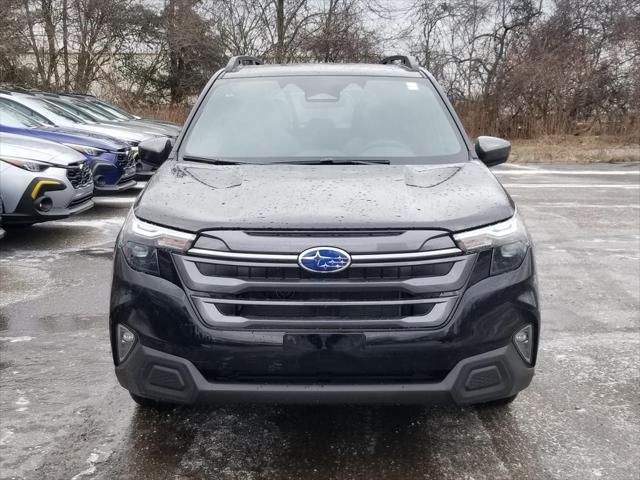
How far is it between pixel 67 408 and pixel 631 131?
785 inches

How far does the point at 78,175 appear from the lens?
7.99 meters

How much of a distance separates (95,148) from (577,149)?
1344 centimetres

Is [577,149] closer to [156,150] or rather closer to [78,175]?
[78,175]

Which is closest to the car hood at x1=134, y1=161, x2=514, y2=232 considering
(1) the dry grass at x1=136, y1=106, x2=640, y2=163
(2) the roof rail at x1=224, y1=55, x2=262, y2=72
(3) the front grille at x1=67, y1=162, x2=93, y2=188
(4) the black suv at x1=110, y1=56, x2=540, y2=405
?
(4) the black suv at x1=110, y1=56, x2=540, y2=405

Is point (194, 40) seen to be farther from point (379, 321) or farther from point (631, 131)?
point (379, 321)

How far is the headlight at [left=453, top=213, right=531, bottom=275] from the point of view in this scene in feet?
9.39

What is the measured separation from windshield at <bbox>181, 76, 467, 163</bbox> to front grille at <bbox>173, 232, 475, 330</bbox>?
117 centimetres

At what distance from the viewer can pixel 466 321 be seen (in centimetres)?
279

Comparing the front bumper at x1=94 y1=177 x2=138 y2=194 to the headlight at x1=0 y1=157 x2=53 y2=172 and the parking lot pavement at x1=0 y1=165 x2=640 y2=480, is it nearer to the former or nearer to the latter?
the headlight at x1=0 y1=157 x2=53 y2=172

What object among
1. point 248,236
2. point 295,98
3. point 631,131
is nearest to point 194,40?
point 631,131

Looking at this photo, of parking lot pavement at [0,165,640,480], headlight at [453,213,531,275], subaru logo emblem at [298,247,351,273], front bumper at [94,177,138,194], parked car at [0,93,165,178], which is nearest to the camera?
subaru logo emblem at [298,247,351,273]

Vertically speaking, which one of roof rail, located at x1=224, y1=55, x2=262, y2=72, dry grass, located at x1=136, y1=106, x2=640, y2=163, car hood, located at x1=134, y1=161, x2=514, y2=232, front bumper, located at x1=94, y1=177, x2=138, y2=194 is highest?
roof rail, located at x1=224, y1=55, x2=262, y2=72

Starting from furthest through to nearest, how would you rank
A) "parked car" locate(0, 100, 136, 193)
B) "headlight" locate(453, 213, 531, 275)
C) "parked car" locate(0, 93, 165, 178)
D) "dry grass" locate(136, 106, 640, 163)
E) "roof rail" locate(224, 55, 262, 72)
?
"dry grass" locate(136, 106, 640, 163), "parked car" locate(0, 93, 165, 178), "parked car" locate(0, 100, 136, 193), "roof rail" locate(224, 55, 262, 72), "headlight" locate(453, 213, 531, 275)

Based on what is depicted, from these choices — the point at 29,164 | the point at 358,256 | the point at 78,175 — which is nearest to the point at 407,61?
the point at 358,256
